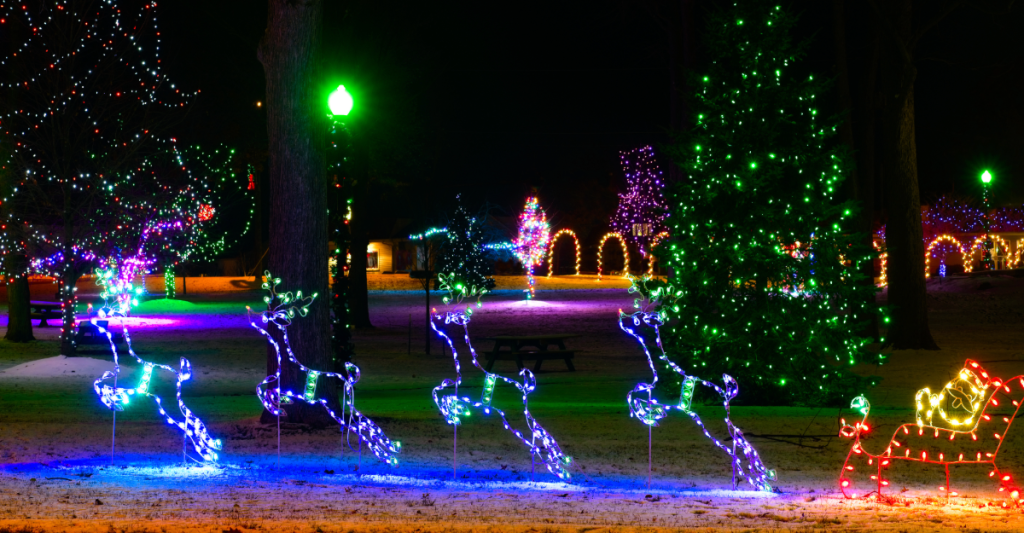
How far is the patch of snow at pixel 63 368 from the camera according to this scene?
14.3m

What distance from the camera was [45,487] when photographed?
6.63 meters

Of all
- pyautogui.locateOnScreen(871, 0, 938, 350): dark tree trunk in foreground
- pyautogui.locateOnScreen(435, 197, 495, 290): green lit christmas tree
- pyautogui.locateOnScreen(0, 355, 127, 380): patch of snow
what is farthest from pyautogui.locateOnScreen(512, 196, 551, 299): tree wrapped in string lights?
pyautogui.locateOnScreen(0, 355, 127, 380): patch of snow

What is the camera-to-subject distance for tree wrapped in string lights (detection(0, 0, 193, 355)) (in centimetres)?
1622

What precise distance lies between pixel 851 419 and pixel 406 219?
61.1 metres

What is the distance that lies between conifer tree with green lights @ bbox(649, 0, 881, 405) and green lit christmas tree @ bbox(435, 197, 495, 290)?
110 ft

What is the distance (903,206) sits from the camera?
19.2 metres

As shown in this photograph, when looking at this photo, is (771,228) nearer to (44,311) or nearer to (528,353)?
(528,353)

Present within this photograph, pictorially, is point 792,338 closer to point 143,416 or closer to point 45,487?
point 143,416

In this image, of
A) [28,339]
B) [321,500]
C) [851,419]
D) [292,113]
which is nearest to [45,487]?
[321,500]

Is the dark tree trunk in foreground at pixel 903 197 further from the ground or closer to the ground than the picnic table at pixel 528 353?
further from the ground

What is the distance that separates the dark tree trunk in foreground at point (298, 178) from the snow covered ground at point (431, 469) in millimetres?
743

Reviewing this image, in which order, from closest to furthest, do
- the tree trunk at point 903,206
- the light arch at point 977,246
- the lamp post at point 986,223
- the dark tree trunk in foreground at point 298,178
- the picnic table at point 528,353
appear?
the dark tree trunk in foreground at point 298,178 < the picnic table at point 528,353 < the tree trunk at point 903,206 < the lamp post at point 986,223 < the light arch at point 977,246

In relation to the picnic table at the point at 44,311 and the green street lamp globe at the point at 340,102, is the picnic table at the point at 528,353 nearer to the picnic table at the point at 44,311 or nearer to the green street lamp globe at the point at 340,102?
the green street lamp globe at the point at 340,102

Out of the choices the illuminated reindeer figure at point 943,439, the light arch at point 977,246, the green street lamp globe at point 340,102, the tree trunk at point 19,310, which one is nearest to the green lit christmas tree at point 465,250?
the light arch at point 977,246
